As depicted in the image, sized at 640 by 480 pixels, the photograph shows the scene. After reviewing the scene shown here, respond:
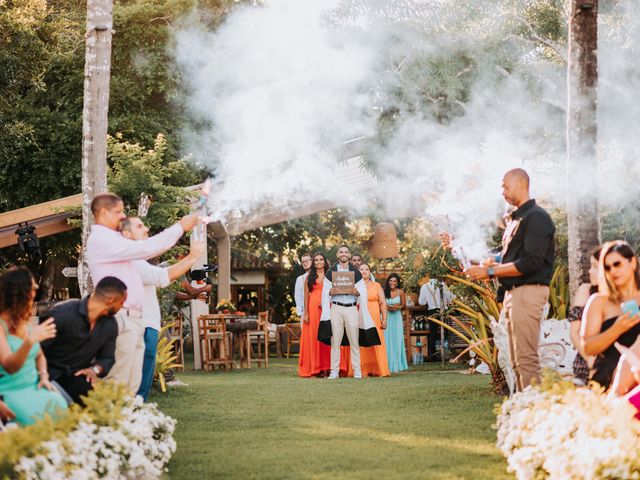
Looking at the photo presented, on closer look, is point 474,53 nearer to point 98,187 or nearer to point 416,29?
point 416,29

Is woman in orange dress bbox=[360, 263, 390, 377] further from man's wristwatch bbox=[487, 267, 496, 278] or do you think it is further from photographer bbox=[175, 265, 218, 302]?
man's wristwatch bbox=[487, 267, 496, 278]

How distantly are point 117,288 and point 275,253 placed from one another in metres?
22.8

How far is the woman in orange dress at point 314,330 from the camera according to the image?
1505 centimetres

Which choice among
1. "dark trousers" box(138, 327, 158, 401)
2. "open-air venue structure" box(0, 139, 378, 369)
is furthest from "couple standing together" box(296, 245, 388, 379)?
"dark trousers" box(138, 327, 158, 401)

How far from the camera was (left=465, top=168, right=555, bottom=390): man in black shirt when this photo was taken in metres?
6.83

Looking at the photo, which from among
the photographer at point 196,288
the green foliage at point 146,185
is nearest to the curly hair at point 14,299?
the photographer at point 196,288

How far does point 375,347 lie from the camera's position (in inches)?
597

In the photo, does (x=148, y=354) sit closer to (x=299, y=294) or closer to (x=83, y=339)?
(x=83, y=339)

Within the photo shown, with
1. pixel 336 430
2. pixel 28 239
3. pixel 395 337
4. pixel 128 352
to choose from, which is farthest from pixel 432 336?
pixel 128 352

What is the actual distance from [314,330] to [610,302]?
9.59 meters

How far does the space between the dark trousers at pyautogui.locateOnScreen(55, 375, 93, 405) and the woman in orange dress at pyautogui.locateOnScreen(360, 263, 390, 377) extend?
916cm

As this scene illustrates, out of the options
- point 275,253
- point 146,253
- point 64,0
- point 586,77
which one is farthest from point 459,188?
point 275,253

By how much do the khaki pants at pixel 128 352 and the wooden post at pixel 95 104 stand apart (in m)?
4.17

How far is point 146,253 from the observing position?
6730 millimetres
